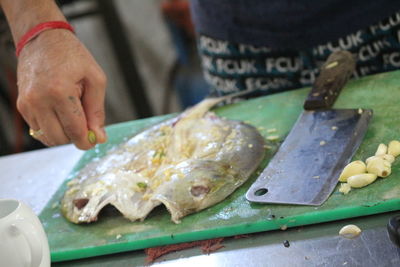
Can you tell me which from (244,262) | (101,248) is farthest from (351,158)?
(101,248)

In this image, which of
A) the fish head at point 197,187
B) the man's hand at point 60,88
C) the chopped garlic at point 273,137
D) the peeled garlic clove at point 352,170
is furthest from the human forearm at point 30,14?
the peeled garlic clove at point 352,170

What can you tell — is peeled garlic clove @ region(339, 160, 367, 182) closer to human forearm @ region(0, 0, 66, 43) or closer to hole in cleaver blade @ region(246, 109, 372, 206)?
hole in cleaver blade @ region(246, 109, 372, 206)

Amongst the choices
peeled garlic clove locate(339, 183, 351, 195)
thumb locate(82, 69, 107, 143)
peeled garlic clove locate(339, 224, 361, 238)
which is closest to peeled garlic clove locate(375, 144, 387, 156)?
peeled garlic clove locate(339, 183, 351, 195)


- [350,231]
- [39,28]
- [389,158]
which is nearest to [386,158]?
[389,158]

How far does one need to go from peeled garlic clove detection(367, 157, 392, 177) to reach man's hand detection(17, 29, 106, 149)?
0.78 metres

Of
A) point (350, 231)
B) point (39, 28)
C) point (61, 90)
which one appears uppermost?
point (39, 28)

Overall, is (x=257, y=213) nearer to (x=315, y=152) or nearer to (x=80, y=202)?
(x=315, y=152)

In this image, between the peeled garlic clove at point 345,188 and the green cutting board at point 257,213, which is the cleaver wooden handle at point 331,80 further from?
the peeled garlic clove at point 345,188

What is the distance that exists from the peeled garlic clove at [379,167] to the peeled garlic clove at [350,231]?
0.17 metres

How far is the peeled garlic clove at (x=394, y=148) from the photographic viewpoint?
1365mm

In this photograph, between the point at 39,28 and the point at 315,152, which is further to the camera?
the point at 39,28

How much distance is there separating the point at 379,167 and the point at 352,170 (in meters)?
0.06

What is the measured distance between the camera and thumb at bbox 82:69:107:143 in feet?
5.27

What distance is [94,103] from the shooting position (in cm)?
162
